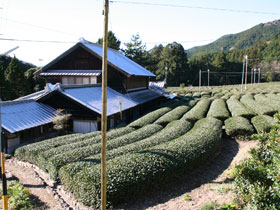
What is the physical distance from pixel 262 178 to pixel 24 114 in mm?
14511

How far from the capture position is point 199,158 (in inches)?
412

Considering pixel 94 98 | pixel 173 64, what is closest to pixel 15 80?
pixel 94 98

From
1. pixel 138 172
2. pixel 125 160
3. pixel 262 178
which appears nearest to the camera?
pixel 262 178

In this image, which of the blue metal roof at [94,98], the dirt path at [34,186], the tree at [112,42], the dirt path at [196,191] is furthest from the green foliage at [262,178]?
the tree at [112,42]

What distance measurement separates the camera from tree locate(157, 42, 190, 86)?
71250 millimetres

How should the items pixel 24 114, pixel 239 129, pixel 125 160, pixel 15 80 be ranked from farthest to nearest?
pixel 15 80
pixel 24 114
pixel 239 129
pixel 125 160

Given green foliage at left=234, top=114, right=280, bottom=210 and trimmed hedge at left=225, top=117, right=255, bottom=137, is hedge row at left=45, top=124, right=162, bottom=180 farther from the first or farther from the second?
trimmed hedge at left=225, top=117, right=255, bottom=137

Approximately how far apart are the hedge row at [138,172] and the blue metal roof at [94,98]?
7490 millimetres

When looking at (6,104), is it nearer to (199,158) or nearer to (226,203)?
(199,158)

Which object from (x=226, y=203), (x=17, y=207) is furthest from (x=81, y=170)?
(x=226, y=203)

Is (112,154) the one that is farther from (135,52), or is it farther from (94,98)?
(135,52)

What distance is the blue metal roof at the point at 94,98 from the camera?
16312mm

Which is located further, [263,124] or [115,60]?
[115,60]

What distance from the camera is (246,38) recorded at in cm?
15762
